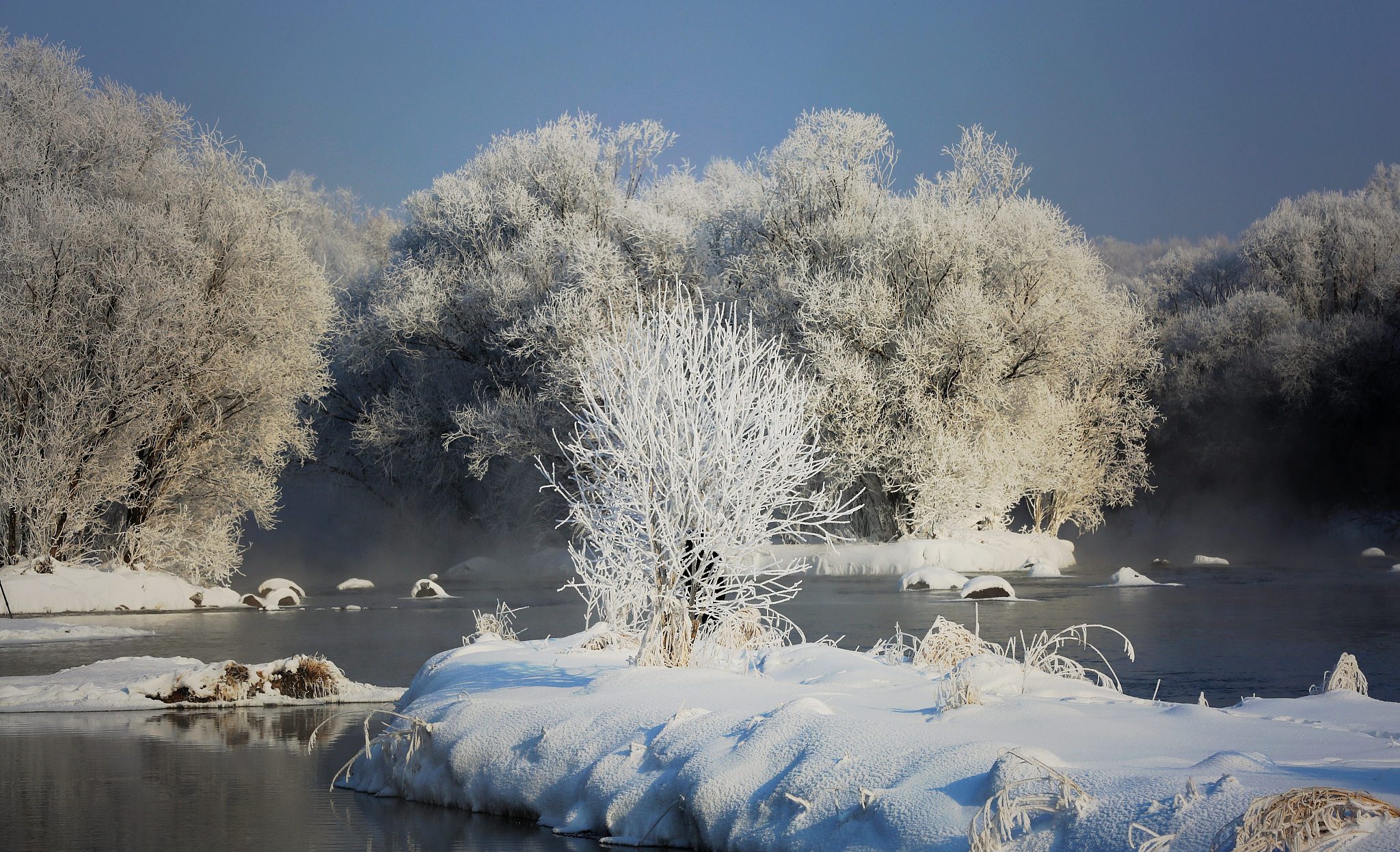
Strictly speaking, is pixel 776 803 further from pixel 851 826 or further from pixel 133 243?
pixel 133 243

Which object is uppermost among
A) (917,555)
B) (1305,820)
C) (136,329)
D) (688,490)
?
(136,329)

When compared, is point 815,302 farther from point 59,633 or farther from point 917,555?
point 59,633

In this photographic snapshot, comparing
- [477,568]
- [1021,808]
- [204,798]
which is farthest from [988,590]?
[1021,808]

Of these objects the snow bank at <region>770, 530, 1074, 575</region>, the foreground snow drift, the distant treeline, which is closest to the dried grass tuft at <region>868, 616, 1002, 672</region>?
the foreground snow drift

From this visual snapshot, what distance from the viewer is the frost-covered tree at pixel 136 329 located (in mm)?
23062

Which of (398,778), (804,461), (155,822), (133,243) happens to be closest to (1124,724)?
(804,461)

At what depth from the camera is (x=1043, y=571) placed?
2820 centimetres

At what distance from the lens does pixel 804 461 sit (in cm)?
956

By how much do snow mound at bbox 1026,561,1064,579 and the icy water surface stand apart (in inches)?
36.8

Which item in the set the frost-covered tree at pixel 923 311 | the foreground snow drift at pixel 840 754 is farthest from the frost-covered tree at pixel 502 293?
the foreground snow drift at pixel 840 754

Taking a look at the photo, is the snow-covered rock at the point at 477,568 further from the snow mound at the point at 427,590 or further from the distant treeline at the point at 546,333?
the snow mound at the point at 427,590

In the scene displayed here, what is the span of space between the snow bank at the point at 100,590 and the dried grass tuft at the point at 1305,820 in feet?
74.0

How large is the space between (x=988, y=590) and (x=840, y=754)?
668 inches

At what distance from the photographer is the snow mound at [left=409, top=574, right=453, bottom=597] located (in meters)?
26.1
